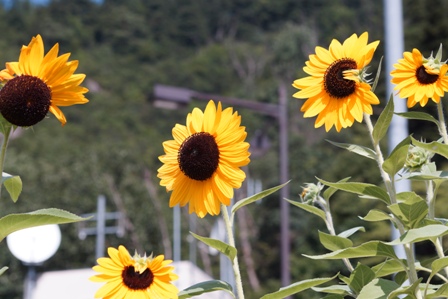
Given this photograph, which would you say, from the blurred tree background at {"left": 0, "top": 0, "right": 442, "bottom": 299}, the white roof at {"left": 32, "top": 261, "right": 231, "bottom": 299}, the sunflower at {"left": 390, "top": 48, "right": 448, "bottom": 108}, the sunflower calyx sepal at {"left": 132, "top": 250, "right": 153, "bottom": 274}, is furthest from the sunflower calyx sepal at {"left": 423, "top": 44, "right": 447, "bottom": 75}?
the blurred tree background at {"left": 0, "top": 0, "right": 442, "bottom": 299}

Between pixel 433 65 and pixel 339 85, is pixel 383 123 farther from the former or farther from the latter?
pixel 433 65

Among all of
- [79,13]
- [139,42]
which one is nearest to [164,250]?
[139,42]

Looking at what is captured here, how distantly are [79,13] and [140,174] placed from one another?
41540 mm

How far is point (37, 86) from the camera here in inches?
69.6

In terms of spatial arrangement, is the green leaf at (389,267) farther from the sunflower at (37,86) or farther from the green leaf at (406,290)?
the sunflower at (37,86)

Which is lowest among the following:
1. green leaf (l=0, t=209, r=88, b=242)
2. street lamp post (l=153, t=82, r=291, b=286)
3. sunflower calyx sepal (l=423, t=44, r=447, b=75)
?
green leaf (l=0, t=209, r=88, b=242)

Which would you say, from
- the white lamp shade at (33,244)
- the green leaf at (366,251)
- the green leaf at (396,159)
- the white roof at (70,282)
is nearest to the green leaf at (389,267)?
the green leaf at (366,251)

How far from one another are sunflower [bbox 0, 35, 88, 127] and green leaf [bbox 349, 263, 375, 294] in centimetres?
61

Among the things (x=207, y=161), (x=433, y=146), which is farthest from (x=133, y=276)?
(x=433, y=146)

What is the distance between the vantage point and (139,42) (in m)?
89.9

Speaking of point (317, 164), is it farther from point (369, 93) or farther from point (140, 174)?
point (369, 93)

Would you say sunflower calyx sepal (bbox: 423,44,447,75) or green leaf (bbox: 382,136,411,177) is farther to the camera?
sunflower calyx sepal (bbox: 423,44,447,75)

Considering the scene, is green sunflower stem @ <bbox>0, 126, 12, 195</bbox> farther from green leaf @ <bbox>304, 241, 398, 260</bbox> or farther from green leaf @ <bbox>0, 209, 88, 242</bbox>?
green leaf @ <bbox>304, 241, 398, 260</bbox>

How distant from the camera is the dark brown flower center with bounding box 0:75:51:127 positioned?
1.74m
